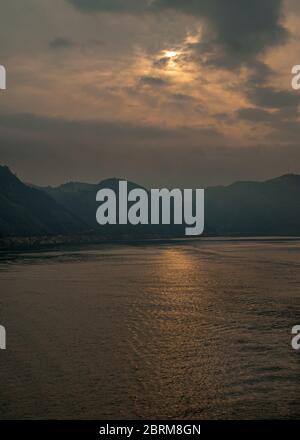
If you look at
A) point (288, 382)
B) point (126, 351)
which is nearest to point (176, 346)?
point (126, 351)

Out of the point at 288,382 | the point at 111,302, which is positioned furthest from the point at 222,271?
the point at 288,382

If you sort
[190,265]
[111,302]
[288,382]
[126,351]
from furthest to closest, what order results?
1. [190,265]
2. [111,302]
3. [126,351]
4. [288,382]

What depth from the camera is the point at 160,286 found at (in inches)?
3342

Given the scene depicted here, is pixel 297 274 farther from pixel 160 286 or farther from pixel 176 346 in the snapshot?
pixel 176 346

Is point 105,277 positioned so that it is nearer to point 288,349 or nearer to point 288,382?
point 288,349

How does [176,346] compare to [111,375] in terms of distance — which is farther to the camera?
[176,346]

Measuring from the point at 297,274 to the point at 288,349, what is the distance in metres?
62.7

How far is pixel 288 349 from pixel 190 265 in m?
88.2
